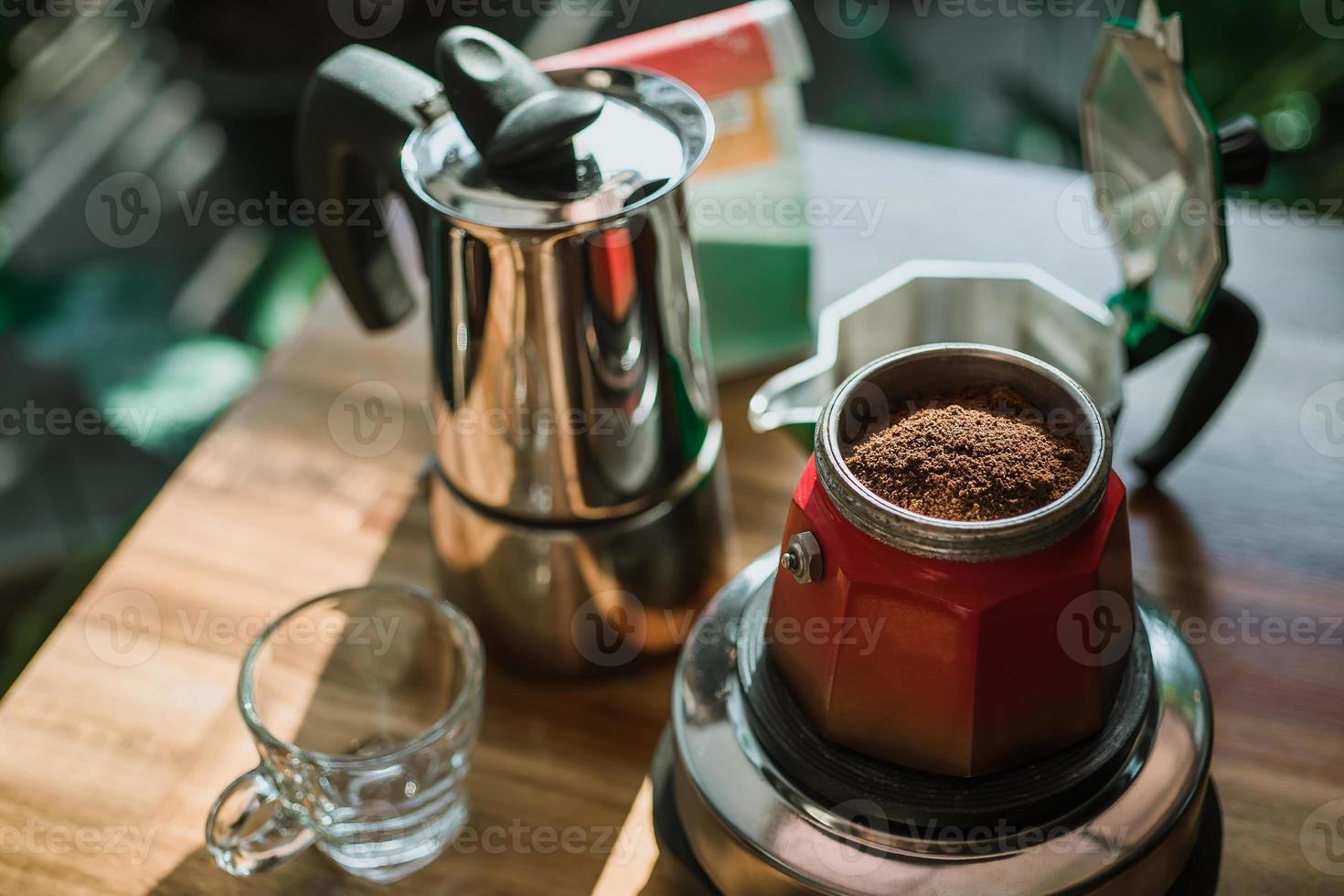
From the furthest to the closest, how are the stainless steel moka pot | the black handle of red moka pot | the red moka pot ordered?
the black handle of red moka pot → the stainless steel moka pot → the red moka pot

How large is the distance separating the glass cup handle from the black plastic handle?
28 centimetres

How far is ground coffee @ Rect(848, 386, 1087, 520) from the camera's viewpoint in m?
0.47

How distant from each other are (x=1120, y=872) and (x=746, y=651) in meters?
0.18

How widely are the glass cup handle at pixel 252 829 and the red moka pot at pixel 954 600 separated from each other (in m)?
0.26

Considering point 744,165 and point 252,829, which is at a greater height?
point 744,165

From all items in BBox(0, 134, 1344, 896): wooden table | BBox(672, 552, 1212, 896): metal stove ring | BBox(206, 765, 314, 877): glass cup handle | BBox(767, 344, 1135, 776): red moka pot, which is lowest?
BBox(0, 134, 1344, 896): wooden table

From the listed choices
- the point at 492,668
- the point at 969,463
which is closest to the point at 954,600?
the point at 969,463

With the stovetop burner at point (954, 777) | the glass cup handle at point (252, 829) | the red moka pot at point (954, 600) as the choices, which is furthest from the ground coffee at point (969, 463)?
the glass cup handle at point (252, 829)

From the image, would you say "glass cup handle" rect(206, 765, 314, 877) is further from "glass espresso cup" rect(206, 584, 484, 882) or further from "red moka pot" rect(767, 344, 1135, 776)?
"red moka pot" rect(767, 344, 1135, 776)

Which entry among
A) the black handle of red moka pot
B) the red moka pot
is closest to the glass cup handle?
the red moka pot

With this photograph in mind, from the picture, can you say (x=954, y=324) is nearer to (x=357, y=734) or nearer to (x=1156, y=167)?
(x=1156, y=167)

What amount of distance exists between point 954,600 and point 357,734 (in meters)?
0.38

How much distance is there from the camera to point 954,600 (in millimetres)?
463

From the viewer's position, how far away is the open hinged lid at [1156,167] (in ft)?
2.14
